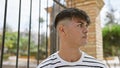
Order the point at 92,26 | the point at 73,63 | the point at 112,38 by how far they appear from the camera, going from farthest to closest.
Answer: the point at 112,38 → the point at 92,26 → the point at 73,63

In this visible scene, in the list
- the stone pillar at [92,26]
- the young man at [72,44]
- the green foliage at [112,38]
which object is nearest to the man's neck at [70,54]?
the young man at [72,44]

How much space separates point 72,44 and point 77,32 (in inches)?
2.8

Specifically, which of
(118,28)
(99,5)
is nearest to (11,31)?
(118,28)

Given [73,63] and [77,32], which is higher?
[77,32]

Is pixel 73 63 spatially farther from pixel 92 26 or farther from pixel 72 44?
pixel 92 26

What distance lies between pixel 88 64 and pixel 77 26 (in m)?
0.22

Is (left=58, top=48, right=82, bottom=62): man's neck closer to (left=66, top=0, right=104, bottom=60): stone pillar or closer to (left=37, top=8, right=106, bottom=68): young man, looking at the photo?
(left=37, top=8, right=106, bottom=68): young man

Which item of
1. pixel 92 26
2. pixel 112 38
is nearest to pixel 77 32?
pixel 92 26

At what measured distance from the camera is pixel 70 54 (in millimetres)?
1160

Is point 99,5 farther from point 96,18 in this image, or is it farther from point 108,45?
point 108,45

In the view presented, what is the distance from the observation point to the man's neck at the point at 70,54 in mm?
1143

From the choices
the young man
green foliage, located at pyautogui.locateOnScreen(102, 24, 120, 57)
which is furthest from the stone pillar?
green foliage, located at pyautogui.locateOnScreen(102, 24, 120, 57)

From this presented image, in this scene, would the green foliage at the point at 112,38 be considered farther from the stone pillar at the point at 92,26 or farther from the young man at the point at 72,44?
the young man at the point at 72,44

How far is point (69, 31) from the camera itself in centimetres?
120
